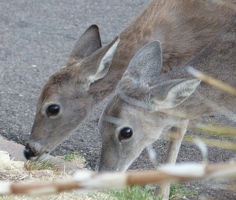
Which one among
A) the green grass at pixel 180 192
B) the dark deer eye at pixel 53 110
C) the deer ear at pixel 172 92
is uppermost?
the deer ear at pixel 172 92

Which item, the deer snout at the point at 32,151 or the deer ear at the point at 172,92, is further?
the deer snout at the point at 32,151

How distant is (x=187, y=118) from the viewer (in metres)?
5.39

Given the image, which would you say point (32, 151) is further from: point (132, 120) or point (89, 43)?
point (89, 43)

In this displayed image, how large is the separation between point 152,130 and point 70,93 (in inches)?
51.7

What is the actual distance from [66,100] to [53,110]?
0.55 ft

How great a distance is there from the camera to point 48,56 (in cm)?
905

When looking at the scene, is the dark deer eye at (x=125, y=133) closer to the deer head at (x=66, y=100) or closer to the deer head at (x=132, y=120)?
the deer head at (x=132, y=120)

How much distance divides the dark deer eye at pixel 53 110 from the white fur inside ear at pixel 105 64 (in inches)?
17.1

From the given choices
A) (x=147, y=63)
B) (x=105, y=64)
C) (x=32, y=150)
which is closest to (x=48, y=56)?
(x=105, y=64)

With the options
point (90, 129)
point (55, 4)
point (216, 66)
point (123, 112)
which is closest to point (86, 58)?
point (90, 129)

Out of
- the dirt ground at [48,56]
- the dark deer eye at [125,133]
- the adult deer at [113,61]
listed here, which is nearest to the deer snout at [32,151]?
the adult deer at [113,61]

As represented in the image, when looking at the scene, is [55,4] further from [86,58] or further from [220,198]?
[220,198]

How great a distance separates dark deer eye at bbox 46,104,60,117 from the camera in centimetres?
654

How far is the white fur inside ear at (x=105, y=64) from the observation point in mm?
6317
